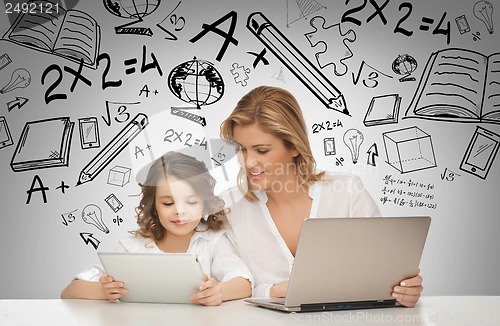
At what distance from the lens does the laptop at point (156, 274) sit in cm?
170

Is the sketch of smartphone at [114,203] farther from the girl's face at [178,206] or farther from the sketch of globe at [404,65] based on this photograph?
the sketch of globe at [404,65]

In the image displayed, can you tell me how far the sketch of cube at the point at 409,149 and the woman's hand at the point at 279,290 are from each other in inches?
75.2

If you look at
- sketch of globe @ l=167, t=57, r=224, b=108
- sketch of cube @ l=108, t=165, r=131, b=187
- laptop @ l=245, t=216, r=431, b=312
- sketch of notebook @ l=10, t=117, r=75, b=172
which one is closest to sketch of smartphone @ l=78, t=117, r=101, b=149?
sketch of notebook @ l=10, t=117, r=75, b=172

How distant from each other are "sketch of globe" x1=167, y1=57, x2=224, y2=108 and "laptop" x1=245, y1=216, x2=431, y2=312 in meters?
2.17

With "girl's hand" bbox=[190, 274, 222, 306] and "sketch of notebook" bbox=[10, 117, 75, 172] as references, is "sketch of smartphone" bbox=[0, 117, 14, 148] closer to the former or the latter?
"sketch of notebook" bbox=[10, 117, 75, 172]

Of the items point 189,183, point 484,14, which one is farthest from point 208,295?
point 484,14

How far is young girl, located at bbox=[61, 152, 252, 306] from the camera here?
2074mm

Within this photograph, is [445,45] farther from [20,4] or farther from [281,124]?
[20,4]

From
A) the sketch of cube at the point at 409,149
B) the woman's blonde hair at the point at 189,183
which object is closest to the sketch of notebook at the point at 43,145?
the woman's blonde hair at the point at 189,183

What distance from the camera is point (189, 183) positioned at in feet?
7.84

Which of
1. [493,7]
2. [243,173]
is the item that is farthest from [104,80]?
[493,7]

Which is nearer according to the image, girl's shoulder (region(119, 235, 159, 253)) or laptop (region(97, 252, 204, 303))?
laptop (region(97, 252, 204, 303))

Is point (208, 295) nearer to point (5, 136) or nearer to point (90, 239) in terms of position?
point (90, 239)

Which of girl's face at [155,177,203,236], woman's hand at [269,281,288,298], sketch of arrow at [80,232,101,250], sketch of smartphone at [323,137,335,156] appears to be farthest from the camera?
sketch of smartphone at [323,137,335,156]
